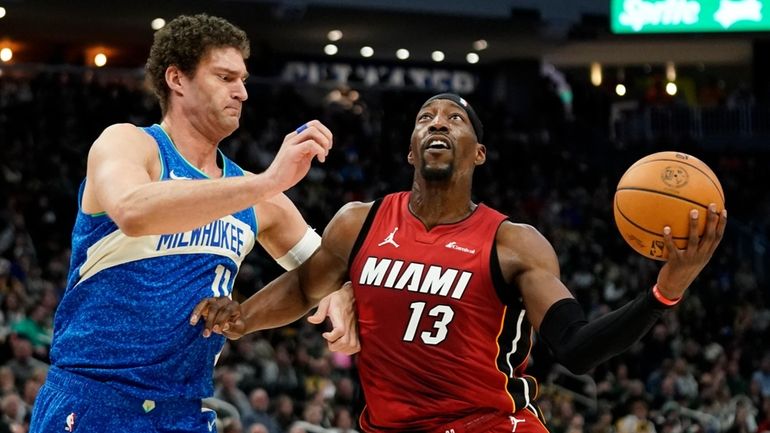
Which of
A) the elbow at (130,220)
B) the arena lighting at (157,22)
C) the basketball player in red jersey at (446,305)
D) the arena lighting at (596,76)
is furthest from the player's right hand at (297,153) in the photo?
the arena lighting at (596,76)

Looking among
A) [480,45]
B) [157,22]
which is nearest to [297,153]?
[157,22]

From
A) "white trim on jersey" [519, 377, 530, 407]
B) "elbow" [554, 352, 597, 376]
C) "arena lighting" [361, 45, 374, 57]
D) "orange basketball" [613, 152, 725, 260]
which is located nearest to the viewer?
"orange basketball" [613, 152, 725, 260]

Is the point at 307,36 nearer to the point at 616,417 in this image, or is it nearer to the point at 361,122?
the point at 361,122

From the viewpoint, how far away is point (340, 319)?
5.01 metres

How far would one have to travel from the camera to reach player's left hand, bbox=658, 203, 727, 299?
423cm

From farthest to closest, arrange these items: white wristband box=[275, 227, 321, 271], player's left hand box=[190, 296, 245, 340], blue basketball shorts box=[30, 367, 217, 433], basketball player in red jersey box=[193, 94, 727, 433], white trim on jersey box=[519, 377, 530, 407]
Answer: white wristband box=[275, 227, 321, 271] < white trim on jersey box=[519, 377, 530, 407] < basketball player in red jersey box=[193, 94, 727, 433] < player's left hand box=[190, 296, 245, 340] < blue basketball shorts box=[30, 367, 217, 433]

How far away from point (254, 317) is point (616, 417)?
443 inches

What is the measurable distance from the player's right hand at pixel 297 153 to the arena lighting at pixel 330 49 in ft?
72.9

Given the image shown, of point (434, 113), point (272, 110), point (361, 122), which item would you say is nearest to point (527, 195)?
point (361, 122)

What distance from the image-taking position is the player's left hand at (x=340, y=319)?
499cm

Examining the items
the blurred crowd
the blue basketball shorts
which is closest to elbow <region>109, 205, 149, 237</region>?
the blue basketball shorts

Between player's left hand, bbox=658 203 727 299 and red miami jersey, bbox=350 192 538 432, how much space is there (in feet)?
2.97

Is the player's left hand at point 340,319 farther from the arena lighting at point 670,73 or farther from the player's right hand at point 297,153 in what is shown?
the arena lighting at point 670,73

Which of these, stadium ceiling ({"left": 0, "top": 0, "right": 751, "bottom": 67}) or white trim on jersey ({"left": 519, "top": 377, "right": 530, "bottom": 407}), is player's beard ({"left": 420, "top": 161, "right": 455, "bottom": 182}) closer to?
white trim on jersey ({"left": 519, "top": 377, "right": 530, "bottom": 407})
